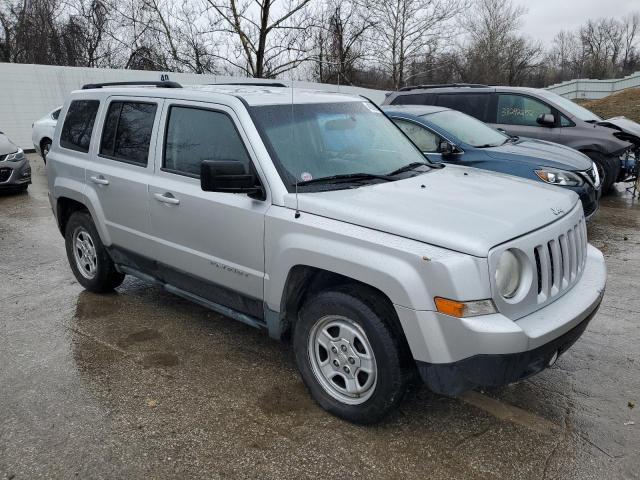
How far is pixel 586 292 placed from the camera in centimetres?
328

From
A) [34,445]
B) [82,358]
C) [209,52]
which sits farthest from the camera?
[209,52]

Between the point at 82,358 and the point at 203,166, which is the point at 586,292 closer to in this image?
the point at 203,166

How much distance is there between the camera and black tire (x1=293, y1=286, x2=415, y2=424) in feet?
9.67

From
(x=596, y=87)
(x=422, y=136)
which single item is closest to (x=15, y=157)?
(x=422, y=136)

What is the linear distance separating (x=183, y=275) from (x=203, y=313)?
0.87 m

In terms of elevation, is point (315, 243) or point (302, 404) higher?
point (315, 243)

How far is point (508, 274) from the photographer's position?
2852 mm

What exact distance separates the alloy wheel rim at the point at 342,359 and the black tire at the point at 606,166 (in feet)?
25.5

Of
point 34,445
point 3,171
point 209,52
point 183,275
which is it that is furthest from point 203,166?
point 209,52

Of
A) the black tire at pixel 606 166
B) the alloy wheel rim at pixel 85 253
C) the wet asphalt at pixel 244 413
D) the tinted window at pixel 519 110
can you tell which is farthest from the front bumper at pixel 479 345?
the tinted window at pixel 519 110

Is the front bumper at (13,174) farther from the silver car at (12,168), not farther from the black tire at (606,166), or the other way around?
the black tire at (606,166)

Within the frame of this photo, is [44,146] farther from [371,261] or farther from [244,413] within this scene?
[371,261]

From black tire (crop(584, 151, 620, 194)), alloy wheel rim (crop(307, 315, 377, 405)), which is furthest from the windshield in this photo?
alloy wheel rim (crop(307, 315, 377, 405))

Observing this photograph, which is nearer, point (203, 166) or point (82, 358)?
point (203, 166)
